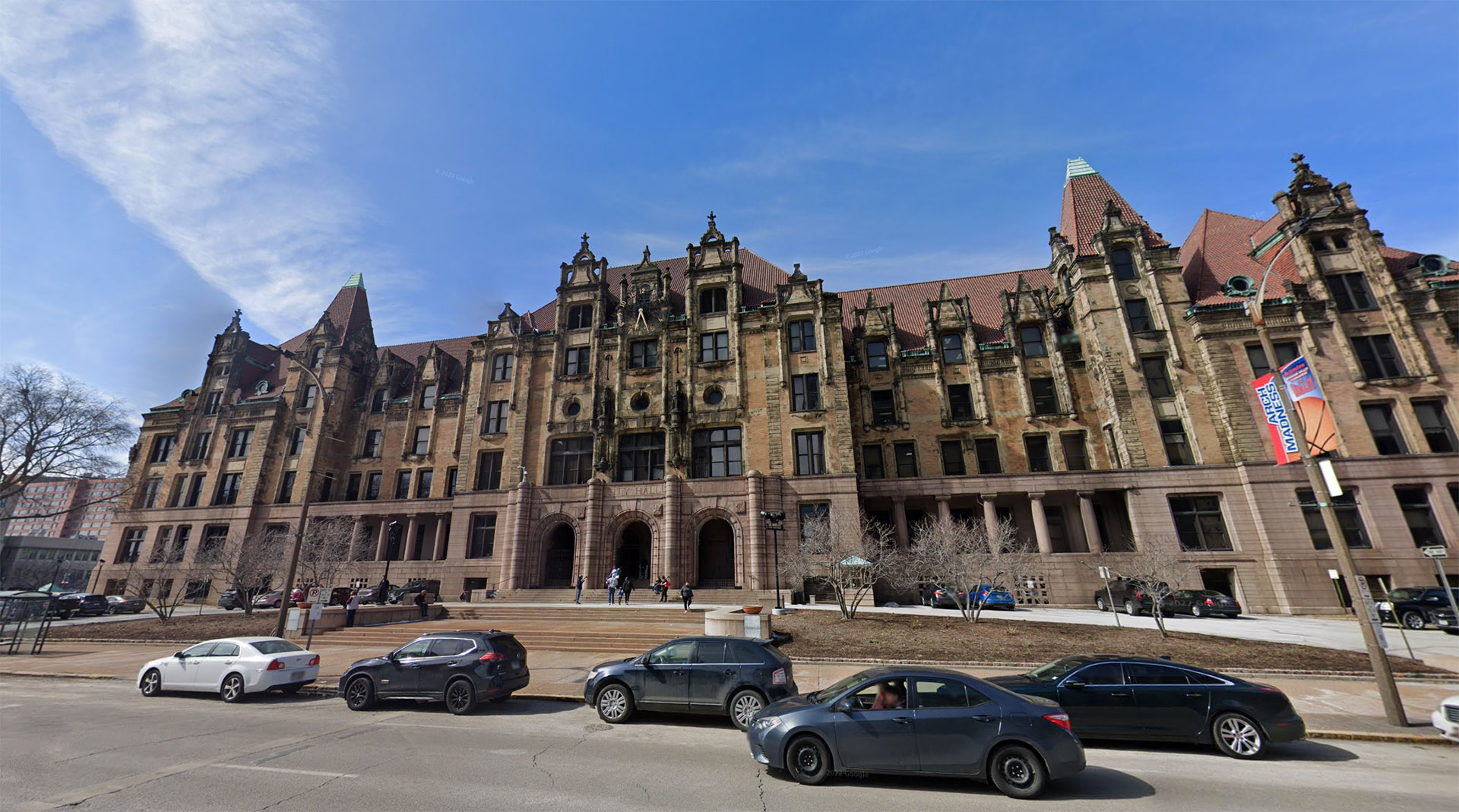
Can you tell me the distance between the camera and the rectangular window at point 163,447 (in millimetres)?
47938

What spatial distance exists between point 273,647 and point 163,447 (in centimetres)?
5119

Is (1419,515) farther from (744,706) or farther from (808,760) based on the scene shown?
(808,760)

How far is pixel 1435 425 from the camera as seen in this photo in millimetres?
29562

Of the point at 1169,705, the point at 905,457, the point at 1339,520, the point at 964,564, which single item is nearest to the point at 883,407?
the point at 905,457

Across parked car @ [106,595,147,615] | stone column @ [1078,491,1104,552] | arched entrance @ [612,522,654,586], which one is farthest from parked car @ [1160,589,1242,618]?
parked car @ [106,595,147,615]

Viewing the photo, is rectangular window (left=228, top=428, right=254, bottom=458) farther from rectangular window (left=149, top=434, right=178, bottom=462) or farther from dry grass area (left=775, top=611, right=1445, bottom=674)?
dry grass area (left=775, top=611, right=1445, bottom=674)

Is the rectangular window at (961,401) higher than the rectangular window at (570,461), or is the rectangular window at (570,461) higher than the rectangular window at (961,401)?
the rectangular window at (961,401)

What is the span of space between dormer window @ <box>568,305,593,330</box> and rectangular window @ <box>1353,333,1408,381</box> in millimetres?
46771

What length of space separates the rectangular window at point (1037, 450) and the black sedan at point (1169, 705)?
28.0 metres

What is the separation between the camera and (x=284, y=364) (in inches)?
2016

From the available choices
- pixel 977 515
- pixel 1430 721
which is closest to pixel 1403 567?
pixel 977 515

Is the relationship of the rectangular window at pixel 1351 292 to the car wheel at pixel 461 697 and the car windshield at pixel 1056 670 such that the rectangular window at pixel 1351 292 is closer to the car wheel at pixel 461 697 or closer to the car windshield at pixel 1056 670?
the car windshield at pixel 1056 670

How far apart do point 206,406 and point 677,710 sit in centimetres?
5938

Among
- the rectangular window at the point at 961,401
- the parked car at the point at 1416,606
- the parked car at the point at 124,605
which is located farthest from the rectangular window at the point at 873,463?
the parked car at the point at 124,605
